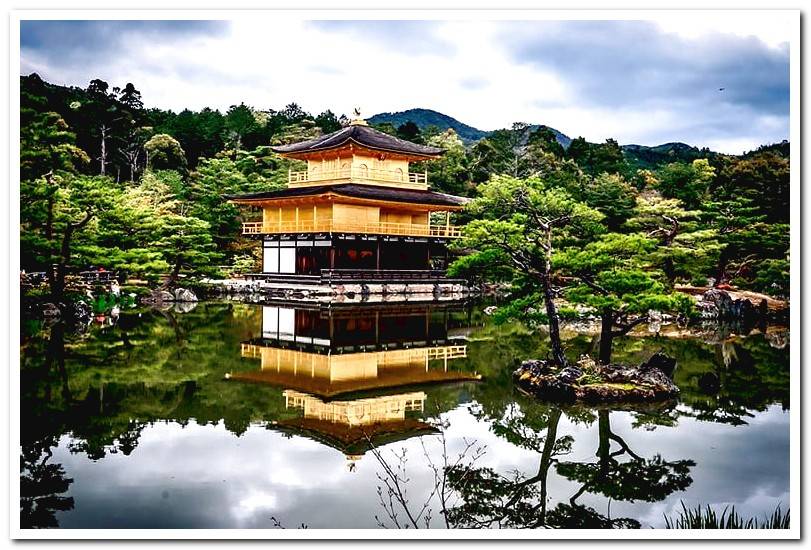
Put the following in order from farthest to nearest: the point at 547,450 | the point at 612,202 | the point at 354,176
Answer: the point at 612,202
the point at 354,176
the point at 547,450

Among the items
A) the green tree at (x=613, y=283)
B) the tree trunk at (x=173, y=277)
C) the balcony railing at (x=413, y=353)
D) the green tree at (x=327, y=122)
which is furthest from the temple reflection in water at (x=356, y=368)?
the green tree at (x=327, y=122)

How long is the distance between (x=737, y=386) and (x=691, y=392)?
75 cm

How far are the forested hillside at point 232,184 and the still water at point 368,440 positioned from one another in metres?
2.16

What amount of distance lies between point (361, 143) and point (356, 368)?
13.8m

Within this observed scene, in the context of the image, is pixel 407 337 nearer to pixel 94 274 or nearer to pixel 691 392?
pixel 691 392

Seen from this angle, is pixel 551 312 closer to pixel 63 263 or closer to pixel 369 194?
pixel 63 263

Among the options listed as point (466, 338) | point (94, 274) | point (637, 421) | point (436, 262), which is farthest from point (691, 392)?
point (436, 262)

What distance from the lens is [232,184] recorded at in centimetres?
2653

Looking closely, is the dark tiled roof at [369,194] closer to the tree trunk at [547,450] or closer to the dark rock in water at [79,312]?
the dark rock in water at [79,312]

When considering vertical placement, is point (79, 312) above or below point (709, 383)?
above

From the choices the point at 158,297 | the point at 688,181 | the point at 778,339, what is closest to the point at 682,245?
the point at 778,339

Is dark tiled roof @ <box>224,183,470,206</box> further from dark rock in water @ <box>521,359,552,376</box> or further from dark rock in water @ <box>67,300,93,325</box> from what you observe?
dark rock in water @ <box>521,359,552,376</box>

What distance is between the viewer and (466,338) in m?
12.6
